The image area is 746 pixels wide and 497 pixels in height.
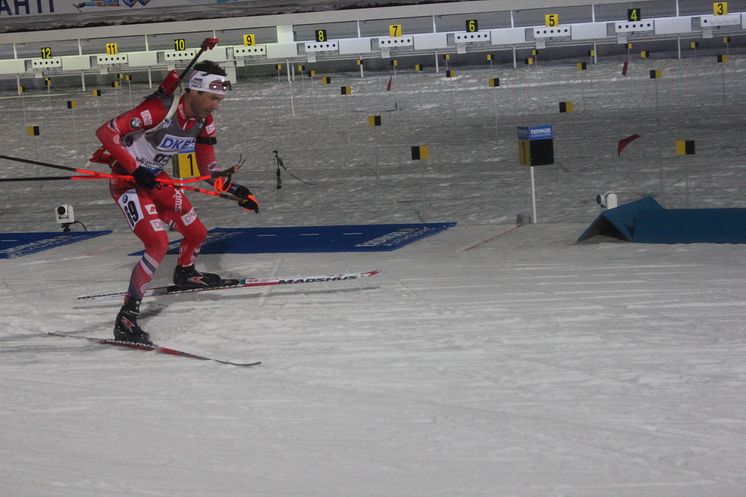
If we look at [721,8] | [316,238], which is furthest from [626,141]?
[721,8]

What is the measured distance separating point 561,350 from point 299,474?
188 centimetres

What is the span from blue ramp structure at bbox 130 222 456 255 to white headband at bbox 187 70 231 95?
8.15ft

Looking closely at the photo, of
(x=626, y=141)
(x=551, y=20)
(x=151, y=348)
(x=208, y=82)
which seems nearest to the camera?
(x=151, y=348)

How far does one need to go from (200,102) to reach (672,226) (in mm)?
3574

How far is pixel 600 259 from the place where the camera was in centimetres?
752

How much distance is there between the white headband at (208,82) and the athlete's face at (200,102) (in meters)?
0.03

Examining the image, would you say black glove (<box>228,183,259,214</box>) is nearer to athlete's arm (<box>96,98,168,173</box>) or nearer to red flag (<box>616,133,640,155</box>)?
athlete's arm (<box>96,98,168,173</box>)

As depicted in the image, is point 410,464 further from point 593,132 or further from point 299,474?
point 593,132

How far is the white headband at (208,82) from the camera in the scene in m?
6.31

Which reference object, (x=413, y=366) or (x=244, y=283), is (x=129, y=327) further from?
(x=413, y=366)

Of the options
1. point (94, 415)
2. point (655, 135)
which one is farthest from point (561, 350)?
point (655, 135)

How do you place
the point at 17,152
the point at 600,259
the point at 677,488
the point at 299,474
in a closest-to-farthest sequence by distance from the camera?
1. the point at 677,488
2. the point at 299,474
3. the point at 600,259
4. the point at 17,152

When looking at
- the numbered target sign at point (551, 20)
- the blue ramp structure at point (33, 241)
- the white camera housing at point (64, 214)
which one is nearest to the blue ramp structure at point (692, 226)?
the blue ramp structure at point (33, 241)

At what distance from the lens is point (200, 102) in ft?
21.0
